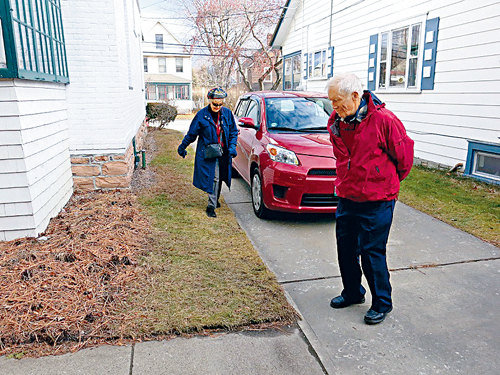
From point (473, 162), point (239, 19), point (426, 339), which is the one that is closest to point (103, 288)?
point (426, 339)

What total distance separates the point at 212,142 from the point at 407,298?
126 inches

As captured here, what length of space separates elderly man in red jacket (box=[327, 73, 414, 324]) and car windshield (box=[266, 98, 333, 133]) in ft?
9.43

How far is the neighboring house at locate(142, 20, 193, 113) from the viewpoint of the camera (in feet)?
133

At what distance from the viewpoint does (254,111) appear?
6793mm

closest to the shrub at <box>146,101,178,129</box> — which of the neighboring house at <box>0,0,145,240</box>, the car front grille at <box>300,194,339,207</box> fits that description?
the neighboring house at <box>0,0,145,240</box>

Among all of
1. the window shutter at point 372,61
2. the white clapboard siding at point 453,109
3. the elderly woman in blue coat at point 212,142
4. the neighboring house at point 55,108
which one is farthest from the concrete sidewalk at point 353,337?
the window shutter at point 372,61

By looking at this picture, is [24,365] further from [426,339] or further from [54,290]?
[426,339]

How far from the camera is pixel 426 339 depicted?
9.75 feet

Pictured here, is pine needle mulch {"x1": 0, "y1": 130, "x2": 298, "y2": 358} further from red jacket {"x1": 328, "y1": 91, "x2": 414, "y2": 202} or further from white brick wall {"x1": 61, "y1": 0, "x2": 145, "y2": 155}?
white brick wall {"x1": 61, "y1": 0, "x2": 145, "y2": 155}

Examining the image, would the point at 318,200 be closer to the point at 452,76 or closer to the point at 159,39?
the point at 452,76

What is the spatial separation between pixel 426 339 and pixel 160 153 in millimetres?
9328

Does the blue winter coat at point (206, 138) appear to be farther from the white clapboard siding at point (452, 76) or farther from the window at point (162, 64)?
the window at point (162, 64)

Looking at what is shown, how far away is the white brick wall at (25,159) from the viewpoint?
410cm

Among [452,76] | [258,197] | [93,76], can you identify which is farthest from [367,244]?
[452,76]
